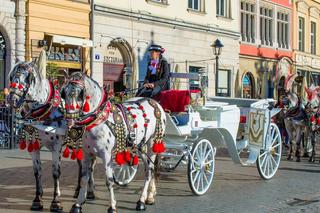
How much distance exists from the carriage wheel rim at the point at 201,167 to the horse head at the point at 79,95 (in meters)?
2.39

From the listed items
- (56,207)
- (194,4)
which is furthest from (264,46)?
(56,207)

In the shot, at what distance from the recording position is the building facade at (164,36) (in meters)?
23.5

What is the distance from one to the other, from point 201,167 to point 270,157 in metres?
2.63

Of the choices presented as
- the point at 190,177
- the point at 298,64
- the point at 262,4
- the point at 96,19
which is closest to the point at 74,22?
the point at 96,19

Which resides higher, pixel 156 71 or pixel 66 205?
pixel 156 71

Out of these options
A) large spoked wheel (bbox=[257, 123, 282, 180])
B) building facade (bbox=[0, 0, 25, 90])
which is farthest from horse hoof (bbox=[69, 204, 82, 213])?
building facade (bbox=[0, 0, 25, 90])

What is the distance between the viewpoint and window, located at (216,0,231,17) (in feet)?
102

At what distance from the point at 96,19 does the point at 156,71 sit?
45.7 ft

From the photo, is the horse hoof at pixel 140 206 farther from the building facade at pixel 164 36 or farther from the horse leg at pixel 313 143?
the building facade at pixel 164 36

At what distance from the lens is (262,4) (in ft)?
115

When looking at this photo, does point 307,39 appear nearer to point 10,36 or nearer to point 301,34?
point 301,34

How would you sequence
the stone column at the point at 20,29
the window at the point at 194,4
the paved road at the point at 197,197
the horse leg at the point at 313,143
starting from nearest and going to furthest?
1. the paved road at the point at 197,197
2. the horse leg at the point at 313,143
3. the stone column at the point at 20,29
4. the window at the point at 194,4

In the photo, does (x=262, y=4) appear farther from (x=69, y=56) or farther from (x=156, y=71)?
(x=156, y=71)

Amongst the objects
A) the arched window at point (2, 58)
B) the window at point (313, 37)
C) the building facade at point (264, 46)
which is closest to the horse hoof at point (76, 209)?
the arched window at point (2, 58)
